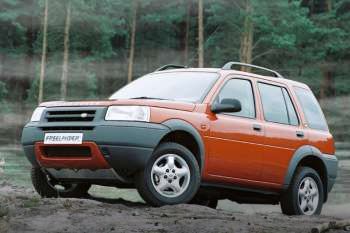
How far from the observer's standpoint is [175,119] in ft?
29.0

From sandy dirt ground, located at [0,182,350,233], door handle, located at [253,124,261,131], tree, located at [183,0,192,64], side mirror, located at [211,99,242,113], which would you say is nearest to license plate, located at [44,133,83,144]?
sandy dirt ground, located at [0,182,350,233]

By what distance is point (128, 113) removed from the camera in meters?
8.62

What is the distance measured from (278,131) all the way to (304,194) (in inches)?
40.6

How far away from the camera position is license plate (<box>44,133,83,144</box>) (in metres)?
8.62

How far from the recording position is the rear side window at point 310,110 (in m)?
11.0

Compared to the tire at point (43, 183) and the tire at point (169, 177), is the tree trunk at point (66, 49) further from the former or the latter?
the tire at point (169, 177)

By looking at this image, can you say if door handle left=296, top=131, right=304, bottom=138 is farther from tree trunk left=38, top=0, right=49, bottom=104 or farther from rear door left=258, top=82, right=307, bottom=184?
tree trunk left=38, top=0, right=49, bottom=104

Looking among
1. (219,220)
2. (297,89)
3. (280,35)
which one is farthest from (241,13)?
(219,220)

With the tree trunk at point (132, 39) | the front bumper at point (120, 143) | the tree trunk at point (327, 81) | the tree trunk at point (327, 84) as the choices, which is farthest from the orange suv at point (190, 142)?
the tree trunk at point (327, 84)

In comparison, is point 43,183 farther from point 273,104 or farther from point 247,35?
point 247,35

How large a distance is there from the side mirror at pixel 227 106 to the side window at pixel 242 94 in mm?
307

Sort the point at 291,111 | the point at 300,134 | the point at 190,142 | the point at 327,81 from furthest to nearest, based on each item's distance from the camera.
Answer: the point at 327,81 < the point at 291,111 < the point at 300,134 < the point at 190,142

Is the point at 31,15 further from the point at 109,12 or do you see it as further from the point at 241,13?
the point at 241,13

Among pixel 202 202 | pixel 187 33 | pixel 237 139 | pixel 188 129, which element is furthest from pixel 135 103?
pixel 187 33
